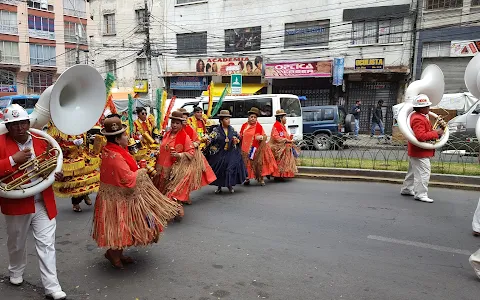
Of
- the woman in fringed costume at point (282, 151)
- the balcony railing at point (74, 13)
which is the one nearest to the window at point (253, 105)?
the woman in fringed costume at point (282, 151)

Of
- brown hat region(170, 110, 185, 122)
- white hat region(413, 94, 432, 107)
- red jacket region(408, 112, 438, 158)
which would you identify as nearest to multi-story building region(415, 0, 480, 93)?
white hat region(413, 94, 432, 107)

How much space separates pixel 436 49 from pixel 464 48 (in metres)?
1.08

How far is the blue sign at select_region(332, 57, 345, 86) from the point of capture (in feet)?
61.0

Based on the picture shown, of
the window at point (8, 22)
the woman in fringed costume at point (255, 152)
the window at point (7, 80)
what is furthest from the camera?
the window at point (8, 22)

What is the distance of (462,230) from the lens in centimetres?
502

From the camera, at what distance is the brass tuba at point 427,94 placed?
6.17 metres

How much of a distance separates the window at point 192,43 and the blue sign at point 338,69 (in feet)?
27.0

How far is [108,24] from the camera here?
2625 centimetres

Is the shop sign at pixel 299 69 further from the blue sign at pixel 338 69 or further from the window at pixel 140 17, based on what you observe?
the window at pixel 140 17

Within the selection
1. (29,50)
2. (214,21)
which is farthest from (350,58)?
(29,50)

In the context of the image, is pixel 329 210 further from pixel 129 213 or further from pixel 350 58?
pixel 350 58

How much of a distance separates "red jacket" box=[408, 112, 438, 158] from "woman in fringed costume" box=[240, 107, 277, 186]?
2847 mm

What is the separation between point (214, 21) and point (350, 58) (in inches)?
330

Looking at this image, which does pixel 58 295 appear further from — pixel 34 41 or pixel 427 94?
pixel 34 41
